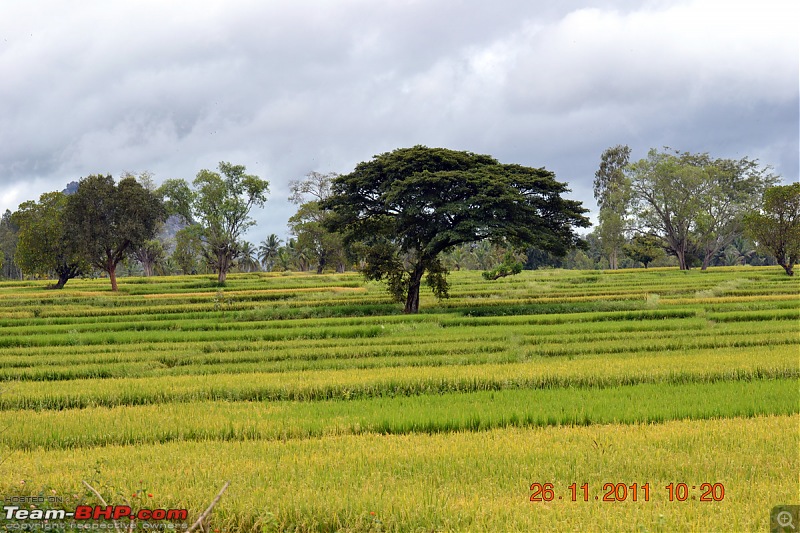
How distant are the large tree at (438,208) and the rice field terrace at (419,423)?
5379mm

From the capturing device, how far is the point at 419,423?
1035 centimetres

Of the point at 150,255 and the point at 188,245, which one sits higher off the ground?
the point at 188,245

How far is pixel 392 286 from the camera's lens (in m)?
30.0

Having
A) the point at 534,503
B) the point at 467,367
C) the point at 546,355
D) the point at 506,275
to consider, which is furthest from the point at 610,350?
the point at 506,275

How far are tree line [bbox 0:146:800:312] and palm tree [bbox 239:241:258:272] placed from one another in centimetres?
47

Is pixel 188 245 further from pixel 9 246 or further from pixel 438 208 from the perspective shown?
pixel 438 208

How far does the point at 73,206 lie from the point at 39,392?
130 ft

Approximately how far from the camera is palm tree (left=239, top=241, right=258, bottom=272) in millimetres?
91850

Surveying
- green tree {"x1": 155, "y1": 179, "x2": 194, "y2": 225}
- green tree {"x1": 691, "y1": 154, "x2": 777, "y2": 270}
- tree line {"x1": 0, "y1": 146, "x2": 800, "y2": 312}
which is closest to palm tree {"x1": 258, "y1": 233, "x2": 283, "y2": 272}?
tree line {"x1": 0, "y1": 146, "x2": 800, "y2": 312}

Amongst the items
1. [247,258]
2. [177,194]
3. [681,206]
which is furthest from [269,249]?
[681,206]

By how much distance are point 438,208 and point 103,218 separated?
3381 centimetres

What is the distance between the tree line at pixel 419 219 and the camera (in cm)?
2927

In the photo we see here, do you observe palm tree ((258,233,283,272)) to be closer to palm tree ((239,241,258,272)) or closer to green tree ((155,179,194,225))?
palm tree ((239,241,258,272))

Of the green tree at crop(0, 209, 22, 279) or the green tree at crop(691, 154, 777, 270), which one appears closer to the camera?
the green tree at crop(691, 154, 777, 270)
